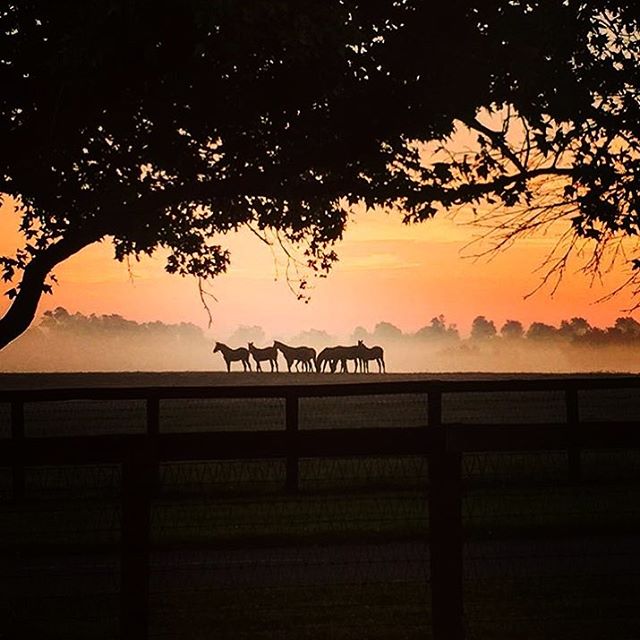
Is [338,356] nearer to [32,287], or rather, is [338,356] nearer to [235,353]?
[235,353]

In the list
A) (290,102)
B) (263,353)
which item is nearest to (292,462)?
(290,102)

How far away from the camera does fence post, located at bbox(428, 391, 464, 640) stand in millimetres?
7988

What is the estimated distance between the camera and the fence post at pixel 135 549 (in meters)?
7.58

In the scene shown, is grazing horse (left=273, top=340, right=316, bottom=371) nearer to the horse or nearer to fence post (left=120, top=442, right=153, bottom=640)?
the horse

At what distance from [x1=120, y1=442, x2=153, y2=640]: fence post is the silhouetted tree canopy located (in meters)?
10.5

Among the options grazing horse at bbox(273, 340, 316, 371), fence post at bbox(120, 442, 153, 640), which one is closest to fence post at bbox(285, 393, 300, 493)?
fence post at bbox(120, 442, 153, 640)

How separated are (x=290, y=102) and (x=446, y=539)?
1535cm

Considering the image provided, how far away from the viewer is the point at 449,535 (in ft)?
26.5

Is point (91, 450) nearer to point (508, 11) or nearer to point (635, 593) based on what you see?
point (635, 593)

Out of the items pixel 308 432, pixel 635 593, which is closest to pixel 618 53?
pixel 635 593

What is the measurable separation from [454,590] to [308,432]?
150cm

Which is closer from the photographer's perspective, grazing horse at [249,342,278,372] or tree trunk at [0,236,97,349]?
tree trunk at [0,236,97,349]

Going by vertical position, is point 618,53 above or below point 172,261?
above

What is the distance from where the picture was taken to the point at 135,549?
7.65m
